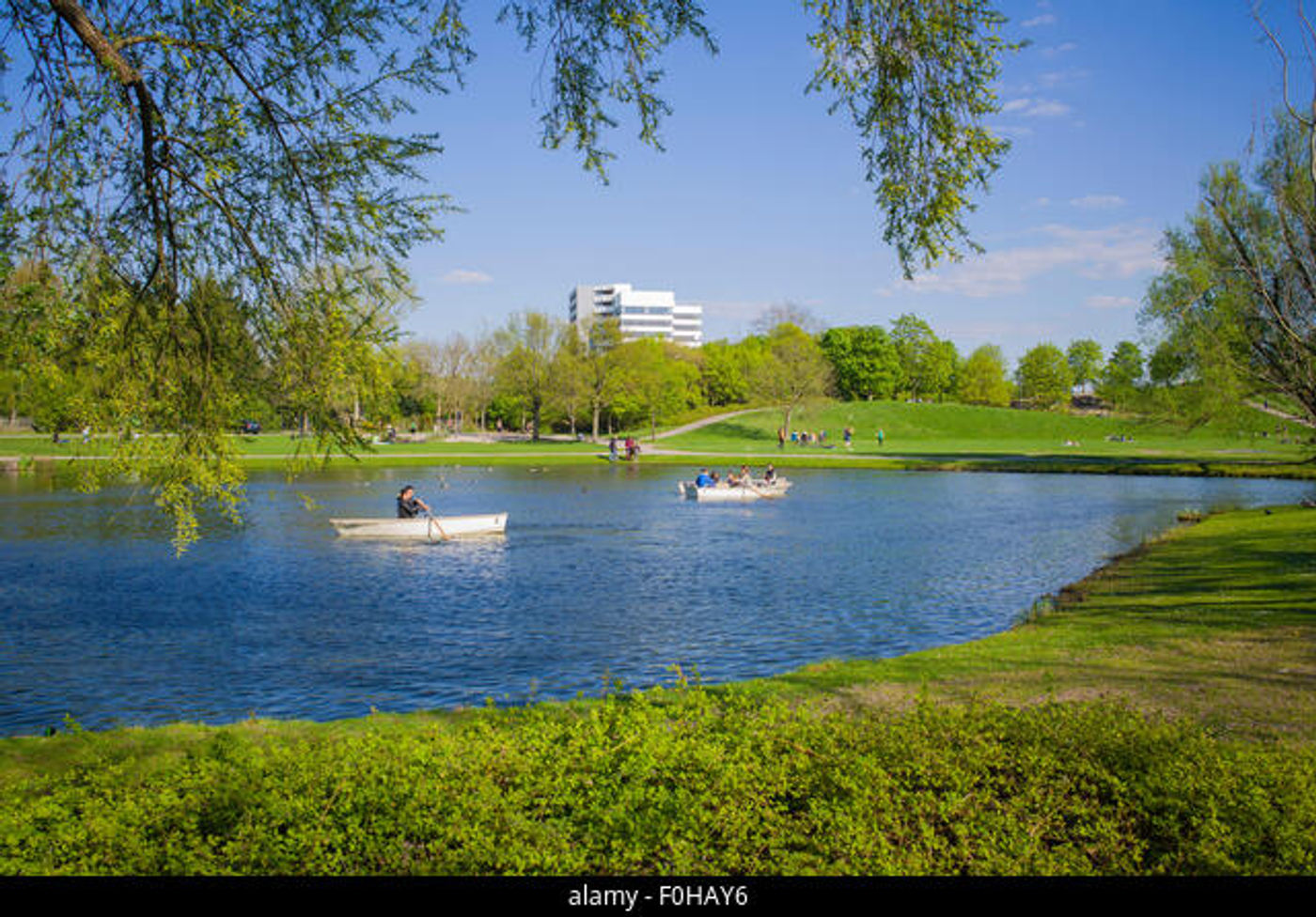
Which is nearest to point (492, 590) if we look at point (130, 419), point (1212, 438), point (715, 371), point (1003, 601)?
point (1003, 601)

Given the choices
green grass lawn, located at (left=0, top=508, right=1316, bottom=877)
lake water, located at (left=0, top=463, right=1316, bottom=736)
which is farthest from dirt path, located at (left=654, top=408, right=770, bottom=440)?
green grass lawn, located at (left=0, top=508, right=1316, bottom=877)

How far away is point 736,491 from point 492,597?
85.2 ft

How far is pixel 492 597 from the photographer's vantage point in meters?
23.9

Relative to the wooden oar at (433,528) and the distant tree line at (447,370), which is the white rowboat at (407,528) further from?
the distant tree line at (447,370)

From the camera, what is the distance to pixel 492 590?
24828 mm

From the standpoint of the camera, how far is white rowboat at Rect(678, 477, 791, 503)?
47781 millimetres

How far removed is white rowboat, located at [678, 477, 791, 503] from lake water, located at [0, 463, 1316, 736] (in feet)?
4.12

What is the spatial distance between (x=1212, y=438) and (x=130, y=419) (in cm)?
11310

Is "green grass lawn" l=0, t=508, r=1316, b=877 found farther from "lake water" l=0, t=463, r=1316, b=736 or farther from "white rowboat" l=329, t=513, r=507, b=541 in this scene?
"white rowboat" l=329, t=513, r=507, b=541

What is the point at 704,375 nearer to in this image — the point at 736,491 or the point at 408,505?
the point at 736,491

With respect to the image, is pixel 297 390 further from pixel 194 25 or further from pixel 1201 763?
pixel 1201 763

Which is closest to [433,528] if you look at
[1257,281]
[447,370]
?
[1257,281]

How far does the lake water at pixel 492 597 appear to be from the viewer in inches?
639

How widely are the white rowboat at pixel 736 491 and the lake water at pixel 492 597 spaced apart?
1.25 m
